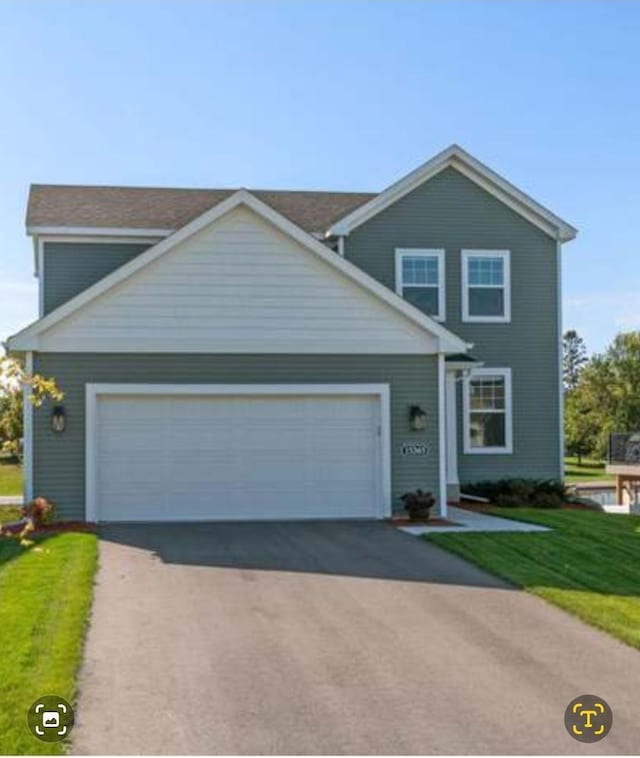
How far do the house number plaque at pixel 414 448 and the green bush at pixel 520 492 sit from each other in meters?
4.04

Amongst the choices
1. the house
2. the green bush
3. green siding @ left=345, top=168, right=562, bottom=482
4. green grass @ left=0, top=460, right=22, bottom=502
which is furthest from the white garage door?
green grass @ left=0, top=460, right=22, bottom=502

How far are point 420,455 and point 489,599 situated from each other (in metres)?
6.89

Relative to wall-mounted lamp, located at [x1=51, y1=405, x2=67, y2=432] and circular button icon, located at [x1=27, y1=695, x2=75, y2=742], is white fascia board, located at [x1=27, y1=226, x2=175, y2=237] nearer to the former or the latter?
wall-mounted lamp, located at [x1=51, y1=405, x2=67, y2=432]

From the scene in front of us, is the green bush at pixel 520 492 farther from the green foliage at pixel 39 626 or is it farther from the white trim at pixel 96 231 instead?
the green foliage at pixel 39 626

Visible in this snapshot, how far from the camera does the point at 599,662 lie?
7.53 m

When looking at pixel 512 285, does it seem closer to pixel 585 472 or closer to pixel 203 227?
pixel 203 227

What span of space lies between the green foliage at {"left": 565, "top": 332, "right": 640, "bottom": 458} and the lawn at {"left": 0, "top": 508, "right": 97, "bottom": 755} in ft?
139

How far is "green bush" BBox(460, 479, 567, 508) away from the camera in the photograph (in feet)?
66.4

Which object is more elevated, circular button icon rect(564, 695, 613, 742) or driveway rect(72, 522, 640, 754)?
driveway rect(72, 522, 640, 754)

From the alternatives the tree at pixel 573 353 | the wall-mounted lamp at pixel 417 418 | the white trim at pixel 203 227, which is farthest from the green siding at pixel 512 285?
the tree at pixel 573 353

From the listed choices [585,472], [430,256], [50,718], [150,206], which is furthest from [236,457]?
[585,472]

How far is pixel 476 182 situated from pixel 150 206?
297 inches

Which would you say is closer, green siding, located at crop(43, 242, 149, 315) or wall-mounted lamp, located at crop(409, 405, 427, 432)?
wall-mounted lamp, located at crop(409, 405, 427, 432)

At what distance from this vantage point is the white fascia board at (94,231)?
19.5 metres
